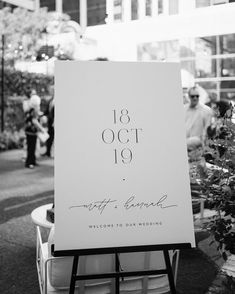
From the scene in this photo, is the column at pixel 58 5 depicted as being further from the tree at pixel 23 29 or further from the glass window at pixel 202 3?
the glass window at pixel 202 3

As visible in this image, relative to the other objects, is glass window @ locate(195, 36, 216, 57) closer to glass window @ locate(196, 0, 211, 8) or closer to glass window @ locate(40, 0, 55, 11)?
glass window @ locate(40, 0, 55, 11)

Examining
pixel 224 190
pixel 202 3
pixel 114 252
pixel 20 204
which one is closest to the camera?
pixel 114 252

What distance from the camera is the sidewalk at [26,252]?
8.05 feet

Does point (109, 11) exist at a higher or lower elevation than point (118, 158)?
higher

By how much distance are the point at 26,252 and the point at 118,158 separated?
1.74m

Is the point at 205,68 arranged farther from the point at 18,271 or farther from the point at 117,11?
the point at 18,271

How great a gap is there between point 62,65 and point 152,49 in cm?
1251

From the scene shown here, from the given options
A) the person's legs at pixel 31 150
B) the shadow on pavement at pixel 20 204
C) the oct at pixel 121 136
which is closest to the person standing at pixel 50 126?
the person's legs at pixel 31 150

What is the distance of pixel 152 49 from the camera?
44.6 ft

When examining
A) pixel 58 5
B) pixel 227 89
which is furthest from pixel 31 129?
pixel 227 89

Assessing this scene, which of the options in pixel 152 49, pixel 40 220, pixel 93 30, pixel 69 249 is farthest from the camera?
pixel 152 49

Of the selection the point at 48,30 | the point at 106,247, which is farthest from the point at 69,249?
the point at 48,30

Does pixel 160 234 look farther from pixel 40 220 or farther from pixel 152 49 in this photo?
pixel 152 49

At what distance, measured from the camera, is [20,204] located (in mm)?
4402
